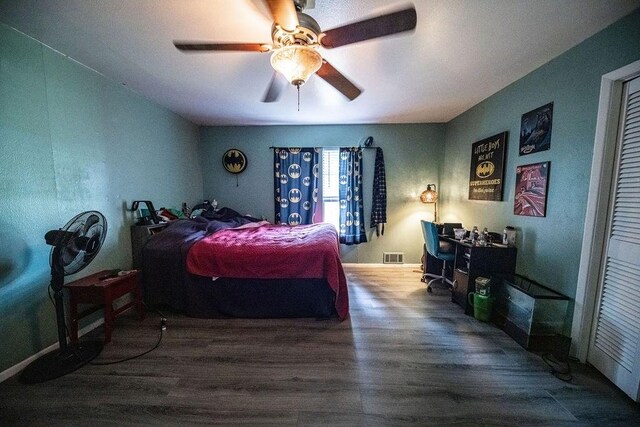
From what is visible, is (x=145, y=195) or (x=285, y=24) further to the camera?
(x=145, y=195)

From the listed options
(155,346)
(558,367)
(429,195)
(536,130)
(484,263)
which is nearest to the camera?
(558,367)

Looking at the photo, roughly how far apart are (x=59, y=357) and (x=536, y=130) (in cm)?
439

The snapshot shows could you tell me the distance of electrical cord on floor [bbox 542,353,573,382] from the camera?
155 centimetres

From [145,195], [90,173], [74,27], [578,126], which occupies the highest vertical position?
[74,27]

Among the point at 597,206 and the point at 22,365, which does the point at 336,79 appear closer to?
the point at 597,206

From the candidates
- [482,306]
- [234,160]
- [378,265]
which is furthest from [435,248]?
[234,160]

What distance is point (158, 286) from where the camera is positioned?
235cm

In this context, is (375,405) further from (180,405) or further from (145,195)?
(145,195)

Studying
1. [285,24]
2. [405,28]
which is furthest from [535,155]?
[285,24]

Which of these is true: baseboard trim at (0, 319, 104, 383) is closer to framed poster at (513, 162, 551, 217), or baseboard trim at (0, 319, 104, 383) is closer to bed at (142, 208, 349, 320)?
bed at (142, 208, 349, 320)

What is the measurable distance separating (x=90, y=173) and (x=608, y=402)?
4287 mm

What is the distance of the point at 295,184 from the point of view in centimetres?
390

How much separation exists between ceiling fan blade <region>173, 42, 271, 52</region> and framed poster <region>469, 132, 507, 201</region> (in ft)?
8.64

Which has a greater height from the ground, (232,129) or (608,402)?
(232,129)
